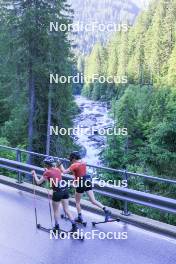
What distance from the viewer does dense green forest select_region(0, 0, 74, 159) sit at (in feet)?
113

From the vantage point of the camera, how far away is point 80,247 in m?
8.12

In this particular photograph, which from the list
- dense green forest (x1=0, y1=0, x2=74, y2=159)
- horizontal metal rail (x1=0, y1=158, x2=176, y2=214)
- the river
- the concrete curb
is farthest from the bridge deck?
the river

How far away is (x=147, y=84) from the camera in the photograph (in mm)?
97062

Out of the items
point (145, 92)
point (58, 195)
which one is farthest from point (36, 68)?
point (145, 92)

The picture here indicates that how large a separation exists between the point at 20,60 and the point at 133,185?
621 inches

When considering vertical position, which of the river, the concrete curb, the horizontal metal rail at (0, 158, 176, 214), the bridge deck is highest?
the horizontal metal rail at (0, 158, 176, 214)

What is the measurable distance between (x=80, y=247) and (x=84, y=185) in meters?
1.36

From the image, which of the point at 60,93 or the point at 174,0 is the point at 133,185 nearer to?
the point at 60,93

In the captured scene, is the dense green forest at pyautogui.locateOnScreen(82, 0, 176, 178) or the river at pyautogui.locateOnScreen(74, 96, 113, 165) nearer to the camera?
the dense green forest at pyautogui.locateOnScreen(82, 0, 176, 178)

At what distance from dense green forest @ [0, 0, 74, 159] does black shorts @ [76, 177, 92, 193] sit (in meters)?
24.7

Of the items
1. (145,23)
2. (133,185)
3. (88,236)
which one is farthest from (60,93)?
(145,23)

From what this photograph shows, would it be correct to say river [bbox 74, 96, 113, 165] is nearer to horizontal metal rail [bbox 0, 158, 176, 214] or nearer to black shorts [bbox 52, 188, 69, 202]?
horizontal metal rail [bbox 0, 158, 176, 214]

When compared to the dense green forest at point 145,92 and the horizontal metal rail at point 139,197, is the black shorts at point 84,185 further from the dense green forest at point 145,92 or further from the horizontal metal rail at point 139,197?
the dense green forest at point 145,92

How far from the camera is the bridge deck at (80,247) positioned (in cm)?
751
